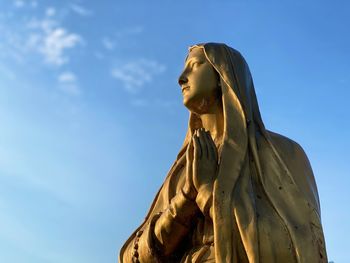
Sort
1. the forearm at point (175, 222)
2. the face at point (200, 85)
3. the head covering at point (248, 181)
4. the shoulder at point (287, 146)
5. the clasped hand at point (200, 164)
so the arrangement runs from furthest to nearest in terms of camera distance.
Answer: the face at point (200, 85), the shoulder at point (287, 146), the forearm at point (175, 222), the clasped hand at point (200, 164), the head covering at point (248, 181)

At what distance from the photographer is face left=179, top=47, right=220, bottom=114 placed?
22.1 ft

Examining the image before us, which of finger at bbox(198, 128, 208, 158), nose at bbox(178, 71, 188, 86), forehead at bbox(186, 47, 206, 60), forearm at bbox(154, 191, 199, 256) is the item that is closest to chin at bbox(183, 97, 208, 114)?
nose at bbox(178, 71, 188, 86)

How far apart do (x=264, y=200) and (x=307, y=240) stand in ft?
1.77

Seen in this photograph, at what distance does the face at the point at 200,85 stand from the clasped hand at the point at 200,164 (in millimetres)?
670

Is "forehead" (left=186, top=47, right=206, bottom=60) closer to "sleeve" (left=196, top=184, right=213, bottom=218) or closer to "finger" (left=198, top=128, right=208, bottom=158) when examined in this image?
"finger" (left=198, top=128, right=208, bottom=158)

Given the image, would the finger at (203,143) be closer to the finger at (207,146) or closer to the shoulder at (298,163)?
the finger at (207,146)

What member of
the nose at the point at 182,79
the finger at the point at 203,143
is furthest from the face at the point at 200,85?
the finger at the point at 203,143

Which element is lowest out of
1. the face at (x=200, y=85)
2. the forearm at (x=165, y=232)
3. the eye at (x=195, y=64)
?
the forearm at (x=165, y=232)

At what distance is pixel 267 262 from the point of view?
556 centimetres

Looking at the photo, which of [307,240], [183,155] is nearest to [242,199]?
[307,240]

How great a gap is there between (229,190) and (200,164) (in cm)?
36

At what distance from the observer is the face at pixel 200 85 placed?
673 centimetres

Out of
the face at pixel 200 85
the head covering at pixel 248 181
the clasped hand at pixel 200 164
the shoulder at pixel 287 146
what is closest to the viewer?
the head covering at pixel 248 181

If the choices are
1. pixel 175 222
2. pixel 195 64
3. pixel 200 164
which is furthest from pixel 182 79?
pixel 175 222
